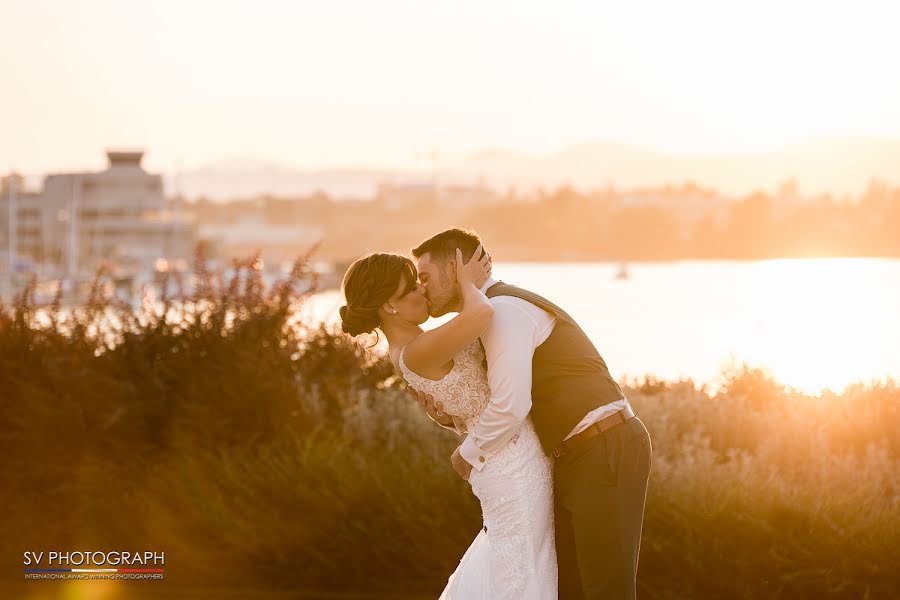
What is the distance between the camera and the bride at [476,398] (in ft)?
14.6

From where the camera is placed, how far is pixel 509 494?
4527mm

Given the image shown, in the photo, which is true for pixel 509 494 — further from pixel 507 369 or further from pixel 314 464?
pixel 314 464

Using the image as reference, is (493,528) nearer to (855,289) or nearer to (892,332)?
(892,332)

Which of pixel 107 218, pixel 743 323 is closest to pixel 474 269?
pixel 743 323

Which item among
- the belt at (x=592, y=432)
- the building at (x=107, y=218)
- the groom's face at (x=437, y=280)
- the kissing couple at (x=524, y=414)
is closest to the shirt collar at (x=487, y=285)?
the kissing couple at (x=524, y=414)

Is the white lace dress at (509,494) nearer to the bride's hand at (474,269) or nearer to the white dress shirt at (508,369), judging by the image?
the white dress shirt at (508,369)

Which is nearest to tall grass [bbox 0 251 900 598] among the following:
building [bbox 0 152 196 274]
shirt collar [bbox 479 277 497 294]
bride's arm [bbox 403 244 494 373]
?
shirt collar [bbox 479 277 497 294]

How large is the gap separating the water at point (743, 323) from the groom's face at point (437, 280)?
3.15 ft

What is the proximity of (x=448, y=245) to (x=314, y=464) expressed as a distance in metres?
3.18

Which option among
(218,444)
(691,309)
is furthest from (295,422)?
(691,309)

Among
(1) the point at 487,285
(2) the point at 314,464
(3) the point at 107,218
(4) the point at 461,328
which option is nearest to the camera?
(4) the point at 461,328

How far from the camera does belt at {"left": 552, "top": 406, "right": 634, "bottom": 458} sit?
4.46 metres

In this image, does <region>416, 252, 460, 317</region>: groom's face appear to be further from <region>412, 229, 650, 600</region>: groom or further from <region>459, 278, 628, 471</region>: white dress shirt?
<region>459, 278, 628, 471</region>: white dress shirt

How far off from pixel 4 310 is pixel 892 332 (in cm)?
6322
